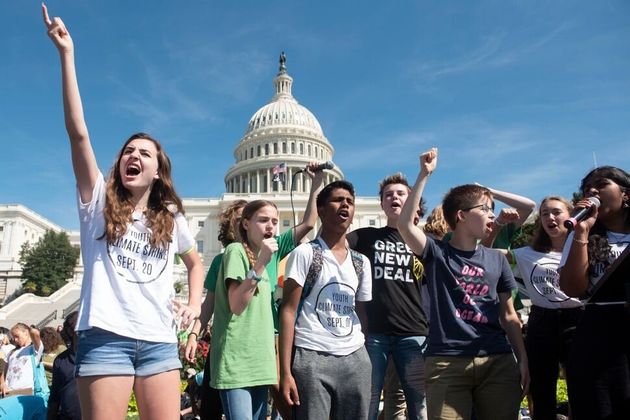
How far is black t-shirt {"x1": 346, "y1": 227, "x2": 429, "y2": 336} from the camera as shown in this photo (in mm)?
4047

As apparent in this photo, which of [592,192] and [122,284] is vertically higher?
[592,192]

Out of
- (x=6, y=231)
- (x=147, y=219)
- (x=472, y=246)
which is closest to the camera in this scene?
(x=147, y=219)

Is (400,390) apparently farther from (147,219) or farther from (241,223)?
(147,219)

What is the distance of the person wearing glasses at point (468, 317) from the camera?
330 cm

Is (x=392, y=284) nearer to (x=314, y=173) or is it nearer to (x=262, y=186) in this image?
(x=314, y=173)

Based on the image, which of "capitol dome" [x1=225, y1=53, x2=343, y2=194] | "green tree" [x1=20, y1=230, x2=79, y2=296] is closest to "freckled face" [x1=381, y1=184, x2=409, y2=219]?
"green tree" [x1=20, y1=230, x2=79, y2=296]

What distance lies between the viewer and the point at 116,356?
8.08ft

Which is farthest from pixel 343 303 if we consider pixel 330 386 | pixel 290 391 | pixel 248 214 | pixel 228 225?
pixel 228 225

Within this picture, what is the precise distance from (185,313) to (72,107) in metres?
1.17

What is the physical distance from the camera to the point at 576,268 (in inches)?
118

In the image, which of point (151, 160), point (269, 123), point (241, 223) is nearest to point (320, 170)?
point (241, 223)

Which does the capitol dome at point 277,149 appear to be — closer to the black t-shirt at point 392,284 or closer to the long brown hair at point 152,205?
the black t-shirt at point 392,284

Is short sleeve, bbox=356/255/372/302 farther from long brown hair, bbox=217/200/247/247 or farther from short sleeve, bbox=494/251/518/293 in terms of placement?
long brown hair, bbox=217/200/247/247

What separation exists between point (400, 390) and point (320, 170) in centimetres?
204
